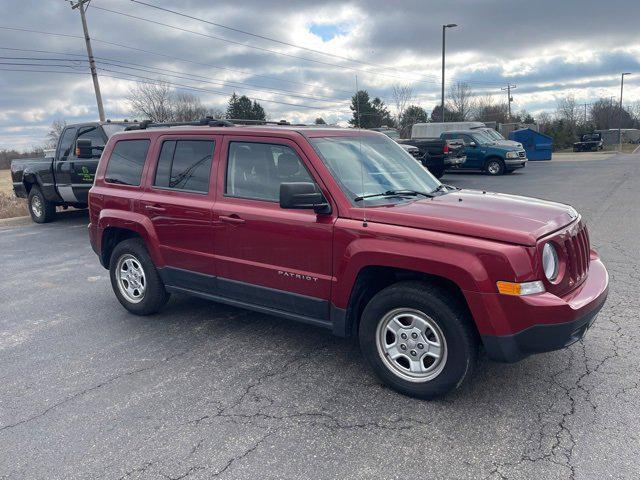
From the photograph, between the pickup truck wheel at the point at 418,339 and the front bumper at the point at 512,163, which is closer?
the pickup truck wheel at the point at 418,339

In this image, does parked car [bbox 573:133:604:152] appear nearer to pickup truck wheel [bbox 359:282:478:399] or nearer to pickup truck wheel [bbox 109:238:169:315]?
pickup truck wheel [bbox 109:238:169:315]

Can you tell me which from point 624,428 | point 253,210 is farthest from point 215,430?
point 624,428

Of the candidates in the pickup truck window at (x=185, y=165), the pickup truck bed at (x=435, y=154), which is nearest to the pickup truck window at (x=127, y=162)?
the pickup truck window at (x=185, y=165)

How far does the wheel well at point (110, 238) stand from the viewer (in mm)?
5364

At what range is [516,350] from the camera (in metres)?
3.13

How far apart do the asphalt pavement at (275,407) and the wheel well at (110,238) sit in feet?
2.17

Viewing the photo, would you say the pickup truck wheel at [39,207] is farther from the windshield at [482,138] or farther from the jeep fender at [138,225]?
the windshield at [482,138]

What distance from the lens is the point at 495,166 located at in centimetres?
2127

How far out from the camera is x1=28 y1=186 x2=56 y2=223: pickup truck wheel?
39.7 feet

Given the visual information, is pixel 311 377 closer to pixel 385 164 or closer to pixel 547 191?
pixel 385 164

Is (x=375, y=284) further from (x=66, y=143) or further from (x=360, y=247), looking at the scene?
(x=66, y=143)

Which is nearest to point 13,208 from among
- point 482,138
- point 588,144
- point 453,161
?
point 453,161

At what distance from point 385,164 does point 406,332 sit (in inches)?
61.3

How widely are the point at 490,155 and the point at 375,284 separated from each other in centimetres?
1915
